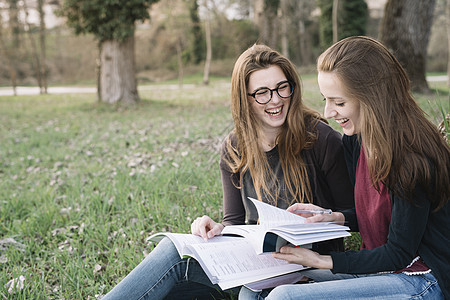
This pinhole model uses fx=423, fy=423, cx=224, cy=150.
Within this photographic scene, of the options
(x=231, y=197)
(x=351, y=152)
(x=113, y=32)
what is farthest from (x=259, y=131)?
(x=113, y=32)

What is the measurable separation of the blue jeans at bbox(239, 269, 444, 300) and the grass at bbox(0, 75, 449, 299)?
148 centimetres

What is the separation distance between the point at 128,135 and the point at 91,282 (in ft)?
16.6

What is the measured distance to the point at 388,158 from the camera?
1628 millimetres

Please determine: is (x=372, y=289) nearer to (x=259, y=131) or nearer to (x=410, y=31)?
(x=259, y=131)

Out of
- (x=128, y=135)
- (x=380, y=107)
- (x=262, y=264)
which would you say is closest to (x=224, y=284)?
(x=262, y=264)

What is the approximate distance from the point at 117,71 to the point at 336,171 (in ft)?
36.0

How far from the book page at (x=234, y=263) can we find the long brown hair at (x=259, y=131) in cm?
44

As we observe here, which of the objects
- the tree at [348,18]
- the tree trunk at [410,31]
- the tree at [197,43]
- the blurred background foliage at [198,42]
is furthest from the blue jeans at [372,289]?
the tree at [197,43]

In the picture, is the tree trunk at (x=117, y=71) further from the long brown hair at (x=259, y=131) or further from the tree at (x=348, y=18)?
the tree at (x=348, y=18)

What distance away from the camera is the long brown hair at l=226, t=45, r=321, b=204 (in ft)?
7.56

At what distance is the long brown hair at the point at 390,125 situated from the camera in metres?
1.59

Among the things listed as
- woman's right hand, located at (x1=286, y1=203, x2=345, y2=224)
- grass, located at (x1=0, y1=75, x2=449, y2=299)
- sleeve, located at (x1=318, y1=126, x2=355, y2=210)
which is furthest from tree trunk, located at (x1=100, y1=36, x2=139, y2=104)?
woman's right hand, located at (x1=286, y1=203, x2=345, y2=224)

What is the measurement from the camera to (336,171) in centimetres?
224

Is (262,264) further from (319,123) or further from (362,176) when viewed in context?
(319,123)
